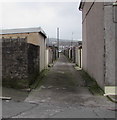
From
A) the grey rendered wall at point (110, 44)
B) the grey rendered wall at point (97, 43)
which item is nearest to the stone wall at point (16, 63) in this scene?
the grey rendered wall at point (97, 43)

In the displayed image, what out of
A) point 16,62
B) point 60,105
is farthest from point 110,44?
point 16,62

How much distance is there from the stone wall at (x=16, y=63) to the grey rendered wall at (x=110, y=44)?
3608 millimetres

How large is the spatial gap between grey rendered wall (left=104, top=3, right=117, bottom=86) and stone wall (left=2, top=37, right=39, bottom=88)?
3.61 metres

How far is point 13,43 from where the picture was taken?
35.0ft

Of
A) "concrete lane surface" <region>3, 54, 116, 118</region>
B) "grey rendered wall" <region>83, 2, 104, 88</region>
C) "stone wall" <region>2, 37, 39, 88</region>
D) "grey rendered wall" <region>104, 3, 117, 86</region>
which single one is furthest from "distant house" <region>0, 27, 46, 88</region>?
"grey rendered wall" <region>104, 3, 117, 86</region>

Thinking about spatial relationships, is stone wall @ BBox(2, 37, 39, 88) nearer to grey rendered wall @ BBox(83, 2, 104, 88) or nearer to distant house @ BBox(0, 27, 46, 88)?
distant house @ BBox(0, 27, 46, 88)

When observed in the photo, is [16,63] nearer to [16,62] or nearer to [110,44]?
[16,62]

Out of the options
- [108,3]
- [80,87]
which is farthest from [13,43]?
[108,3]

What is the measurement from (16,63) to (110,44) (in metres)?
4.31

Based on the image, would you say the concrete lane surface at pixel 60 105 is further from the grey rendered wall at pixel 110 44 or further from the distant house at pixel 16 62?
the grey rendered wall at pixel 110 44

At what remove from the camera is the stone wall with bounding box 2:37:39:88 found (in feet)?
34.2

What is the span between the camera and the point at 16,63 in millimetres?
10570

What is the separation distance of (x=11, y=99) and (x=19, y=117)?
93.6 inches

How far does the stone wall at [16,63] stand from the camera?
1041 cm
